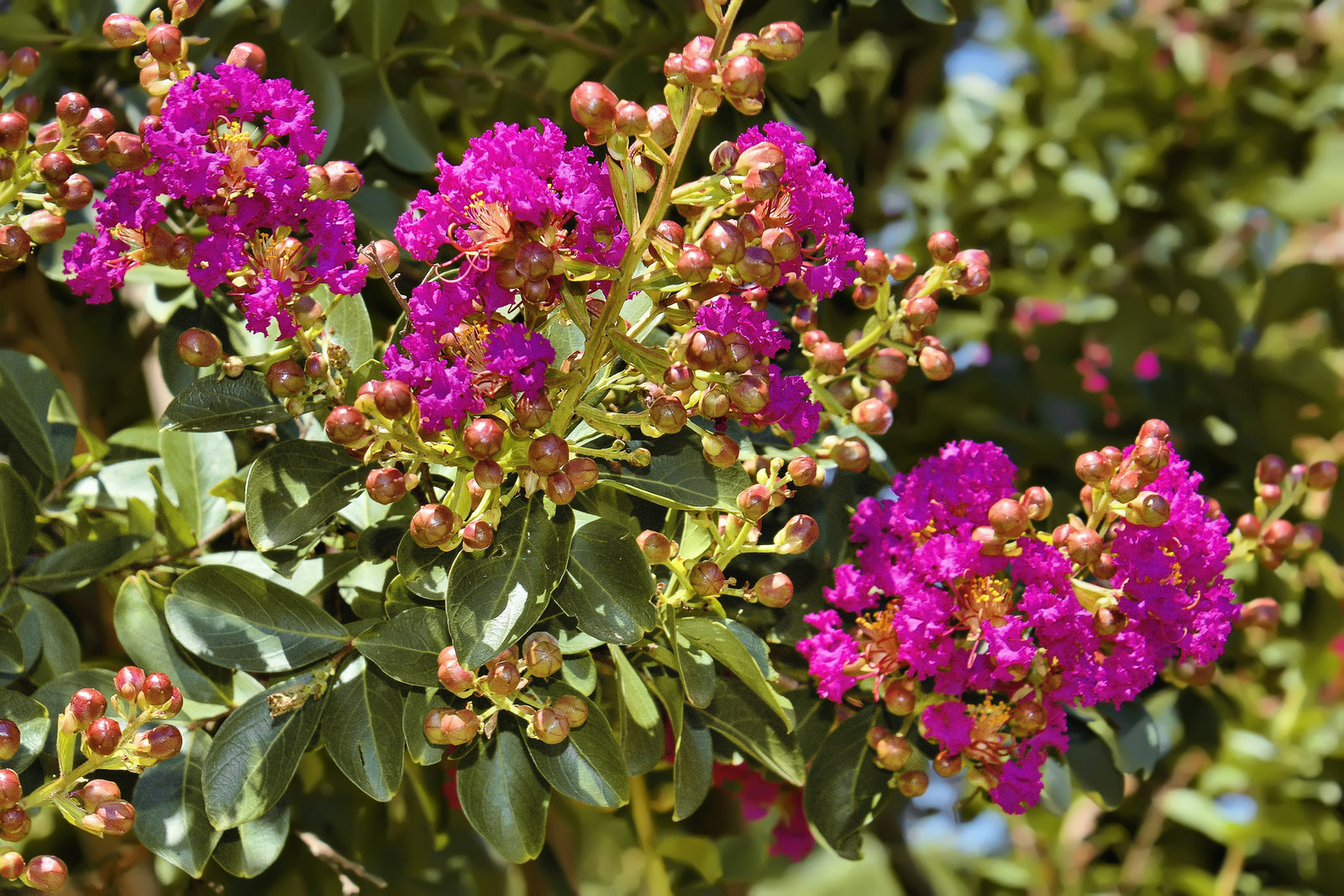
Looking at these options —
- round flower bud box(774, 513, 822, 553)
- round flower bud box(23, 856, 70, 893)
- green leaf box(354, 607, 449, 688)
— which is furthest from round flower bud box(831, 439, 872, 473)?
round flower bud box(23, 856, 70, 893)

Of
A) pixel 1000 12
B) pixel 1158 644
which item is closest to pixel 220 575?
pixel 1158 644

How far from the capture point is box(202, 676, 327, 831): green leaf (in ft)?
2.56

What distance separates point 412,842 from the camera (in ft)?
4.74

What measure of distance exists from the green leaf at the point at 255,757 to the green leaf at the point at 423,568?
0.12 metres

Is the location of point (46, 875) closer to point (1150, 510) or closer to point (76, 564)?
point (76, 564)

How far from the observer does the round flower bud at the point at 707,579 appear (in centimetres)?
79

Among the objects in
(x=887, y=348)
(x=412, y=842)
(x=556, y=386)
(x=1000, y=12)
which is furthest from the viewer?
(x=1000, y=12)

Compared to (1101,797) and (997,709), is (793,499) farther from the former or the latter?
(1101,797)

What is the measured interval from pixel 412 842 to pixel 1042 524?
838 millimetres

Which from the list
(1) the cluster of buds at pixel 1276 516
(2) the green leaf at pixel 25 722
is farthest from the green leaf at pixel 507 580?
(1) the cluster of buds at pixel 1276 516

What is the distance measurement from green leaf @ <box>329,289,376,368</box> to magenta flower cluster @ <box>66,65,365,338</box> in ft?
0.36

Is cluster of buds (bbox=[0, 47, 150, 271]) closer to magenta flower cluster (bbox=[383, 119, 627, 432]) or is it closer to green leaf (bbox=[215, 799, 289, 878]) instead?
magenta flower cluster (bbox=[383, 119, 627, 432])

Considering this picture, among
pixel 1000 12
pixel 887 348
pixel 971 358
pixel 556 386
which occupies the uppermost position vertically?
pixel 556 386

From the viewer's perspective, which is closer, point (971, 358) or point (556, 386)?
point (556, 386)
